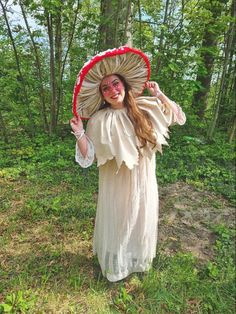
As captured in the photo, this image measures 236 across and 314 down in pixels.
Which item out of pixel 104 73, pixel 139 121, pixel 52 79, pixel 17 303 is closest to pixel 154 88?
pixel 139 121

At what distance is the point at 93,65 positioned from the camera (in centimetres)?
176

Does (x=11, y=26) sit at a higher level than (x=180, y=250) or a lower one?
higher

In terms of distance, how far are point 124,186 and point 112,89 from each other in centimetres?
72

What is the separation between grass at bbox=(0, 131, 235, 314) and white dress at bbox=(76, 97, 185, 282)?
0.21 meters

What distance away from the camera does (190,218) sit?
356 cm

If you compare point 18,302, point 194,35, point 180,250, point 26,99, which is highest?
point 194,35

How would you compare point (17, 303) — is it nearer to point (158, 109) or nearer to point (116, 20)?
point (158, 109)

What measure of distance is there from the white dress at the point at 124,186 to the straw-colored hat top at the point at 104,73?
0.32ft

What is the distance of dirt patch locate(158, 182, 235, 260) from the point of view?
306cm

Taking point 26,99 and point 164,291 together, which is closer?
point 164,291

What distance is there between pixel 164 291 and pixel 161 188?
195cm

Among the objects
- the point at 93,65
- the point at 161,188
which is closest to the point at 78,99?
the point at 93,65

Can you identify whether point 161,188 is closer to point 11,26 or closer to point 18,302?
point 18,302

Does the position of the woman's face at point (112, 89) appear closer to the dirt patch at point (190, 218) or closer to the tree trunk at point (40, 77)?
the dirt patch at point (190, 218)
